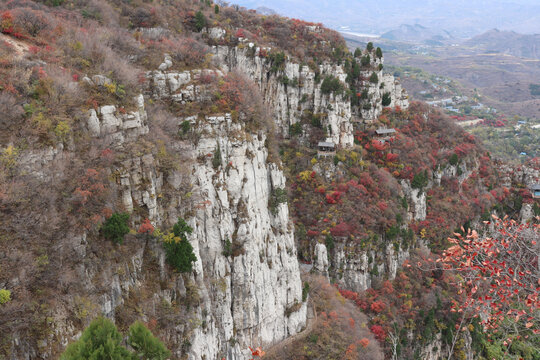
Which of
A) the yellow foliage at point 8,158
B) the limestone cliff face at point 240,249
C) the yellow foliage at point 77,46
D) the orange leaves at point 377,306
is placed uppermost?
the yellow foliage at point 77,46

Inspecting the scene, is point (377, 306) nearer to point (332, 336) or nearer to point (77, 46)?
point (332, 336)

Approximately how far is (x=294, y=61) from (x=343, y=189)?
21.3 metres

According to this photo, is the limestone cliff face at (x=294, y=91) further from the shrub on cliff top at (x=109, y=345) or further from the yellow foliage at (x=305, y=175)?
the shrub on cliff top at (x=109, y=345)

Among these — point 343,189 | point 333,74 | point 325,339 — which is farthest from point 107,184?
point 333,74

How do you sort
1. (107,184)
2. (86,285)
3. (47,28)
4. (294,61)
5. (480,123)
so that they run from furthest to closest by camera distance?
(480,123) → (294,61) → (47,28) → (107,184) → (86,285)

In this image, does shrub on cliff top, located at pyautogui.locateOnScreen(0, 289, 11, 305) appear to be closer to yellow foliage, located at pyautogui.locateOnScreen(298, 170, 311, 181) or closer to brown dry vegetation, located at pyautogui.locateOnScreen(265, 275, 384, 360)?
brown dry vegetation, located at pyautogui.locateOnScreen(265, 275, 384, 360)

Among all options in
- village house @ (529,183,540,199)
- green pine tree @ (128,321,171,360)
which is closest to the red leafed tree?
green pine tree @ (128,321,171,360)

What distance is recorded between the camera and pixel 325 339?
30.7 meters

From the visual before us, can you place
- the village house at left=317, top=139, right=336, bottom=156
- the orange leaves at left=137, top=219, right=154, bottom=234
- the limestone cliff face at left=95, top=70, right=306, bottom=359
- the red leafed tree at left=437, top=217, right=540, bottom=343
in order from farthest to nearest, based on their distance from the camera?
1. the village house at left=317, top=139, right=336, bottom=156
2. the limestone cliff face at left=95, top=70, right=306, bottom=359
3. the orange leaves at left=137, top=219, right=154, bottom=234
4. the red leafed tree at left=437, top=217, right=540, bottom=343

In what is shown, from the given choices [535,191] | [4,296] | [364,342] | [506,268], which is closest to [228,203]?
[4,296]

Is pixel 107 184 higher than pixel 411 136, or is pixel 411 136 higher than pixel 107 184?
pixel 107 184

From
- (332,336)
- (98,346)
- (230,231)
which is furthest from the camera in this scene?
(332,336)

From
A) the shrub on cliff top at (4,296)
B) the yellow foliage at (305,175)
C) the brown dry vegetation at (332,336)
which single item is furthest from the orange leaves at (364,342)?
the shrub on cliff top at (4,296)

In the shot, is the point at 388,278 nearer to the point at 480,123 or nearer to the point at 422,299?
the point at 422,299
